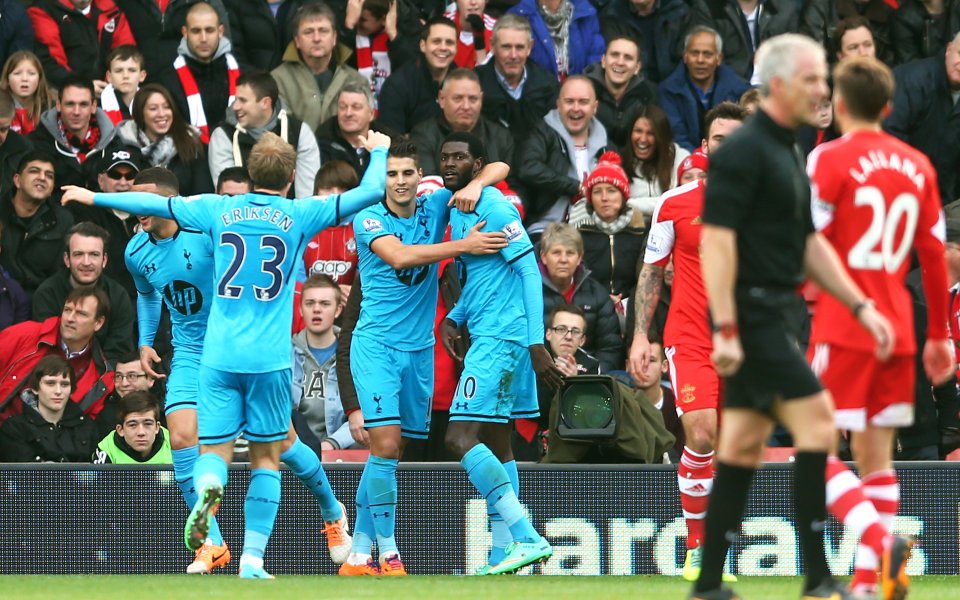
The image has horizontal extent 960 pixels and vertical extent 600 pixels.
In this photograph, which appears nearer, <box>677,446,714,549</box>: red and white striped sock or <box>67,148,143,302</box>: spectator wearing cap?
<box>677,446,714,549</box>: red and white striped sock

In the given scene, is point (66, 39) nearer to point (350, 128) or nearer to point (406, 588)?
point (350, 128)

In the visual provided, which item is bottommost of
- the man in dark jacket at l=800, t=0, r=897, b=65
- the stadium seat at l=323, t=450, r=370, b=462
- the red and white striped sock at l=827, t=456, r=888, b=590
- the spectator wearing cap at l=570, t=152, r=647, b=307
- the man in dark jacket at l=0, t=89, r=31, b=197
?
the red and white striped sock at l=827, t=456, r=888, b=590

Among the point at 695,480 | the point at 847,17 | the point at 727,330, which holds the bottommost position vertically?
the point at 695,480

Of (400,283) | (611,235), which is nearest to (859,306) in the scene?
(400,283)

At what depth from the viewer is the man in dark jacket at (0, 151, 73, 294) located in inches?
537

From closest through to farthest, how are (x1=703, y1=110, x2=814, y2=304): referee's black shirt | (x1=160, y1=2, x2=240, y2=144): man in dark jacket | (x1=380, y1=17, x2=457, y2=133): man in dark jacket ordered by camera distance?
(x1=703, y1=110, x2=814, y2=304): referee's black shirt
(x1=160, y1=2, x2=240, y2=144): man in dark jacket
(x1=380, y1=17, x2=457, y2=133): man in dark jacket

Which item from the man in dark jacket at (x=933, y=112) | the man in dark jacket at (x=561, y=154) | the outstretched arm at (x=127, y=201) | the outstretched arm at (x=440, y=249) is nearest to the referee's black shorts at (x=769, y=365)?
the outstretched arm at (x=440, y=249)

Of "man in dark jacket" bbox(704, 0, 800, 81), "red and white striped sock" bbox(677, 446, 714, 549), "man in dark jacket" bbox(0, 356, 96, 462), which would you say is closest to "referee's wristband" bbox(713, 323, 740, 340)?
"red and white striped sock" bbox(677, 446, 714, 549)

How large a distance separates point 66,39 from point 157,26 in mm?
823

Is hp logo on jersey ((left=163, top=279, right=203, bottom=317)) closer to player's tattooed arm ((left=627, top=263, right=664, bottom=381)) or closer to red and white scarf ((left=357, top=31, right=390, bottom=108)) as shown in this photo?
player's tattooed arm ((left=627, top=263, right=664, bottom=381))

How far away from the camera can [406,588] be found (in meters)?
8.88

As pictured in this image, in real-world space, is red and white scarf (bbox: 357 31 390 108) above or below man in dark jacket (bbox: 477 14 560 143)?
above

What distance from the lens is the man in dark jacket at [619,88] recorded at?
48.7ft

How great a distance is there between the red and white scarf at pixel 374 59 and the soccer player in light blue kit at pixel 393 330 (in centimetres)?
480
